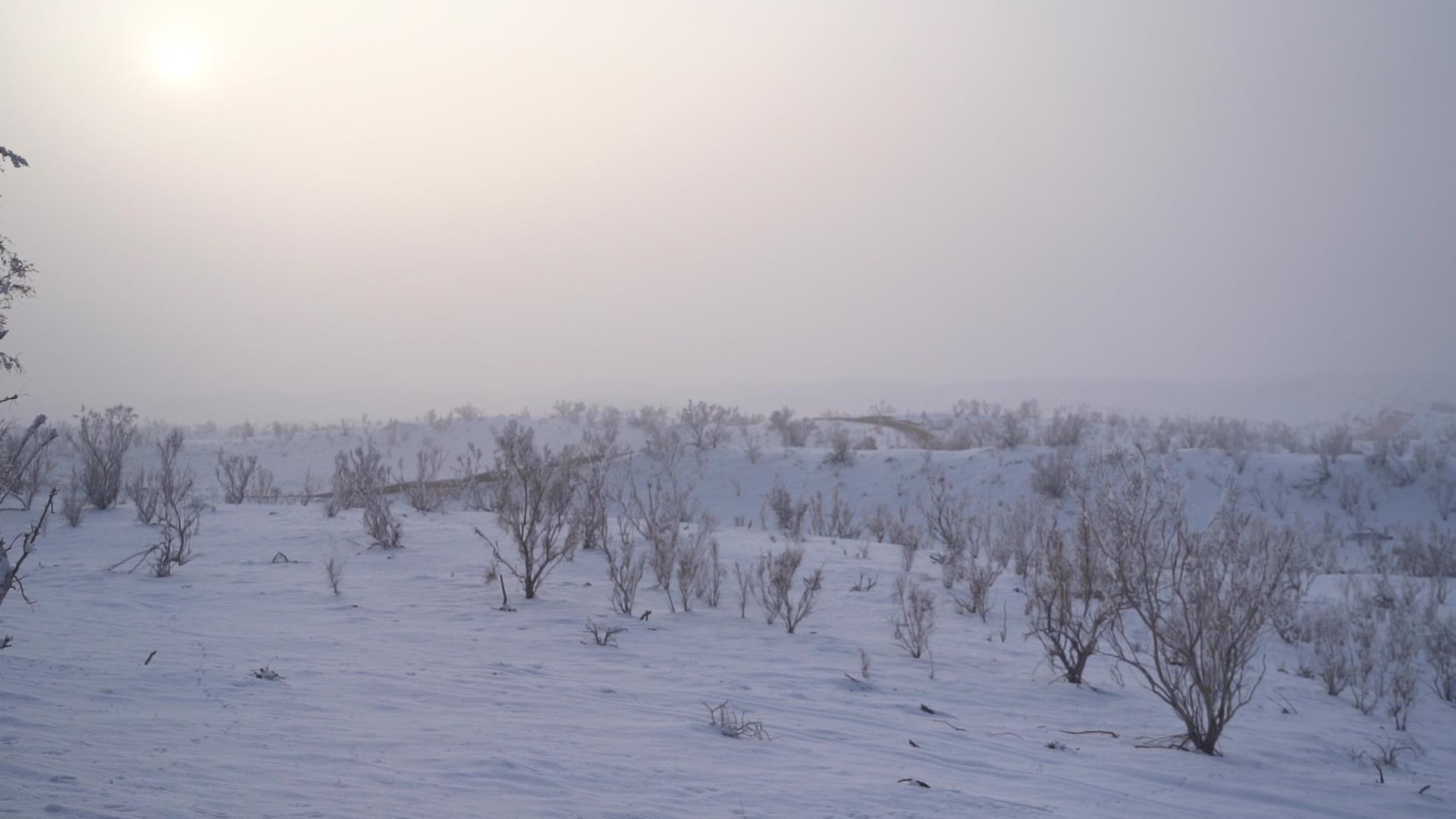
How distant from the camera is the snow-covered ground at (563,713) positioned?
13.3ft

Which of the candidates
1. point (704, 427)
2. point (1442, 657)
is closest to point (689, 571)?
point (1442, 657)

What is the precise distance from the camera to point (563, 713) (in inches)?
214

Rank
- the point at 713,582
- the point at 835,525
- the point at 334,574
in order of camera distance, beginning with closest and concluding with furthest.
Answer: the point at 334,574, the point at 713,582, the point at 835,525

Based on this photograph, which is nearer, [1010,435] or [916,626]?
[916,626]

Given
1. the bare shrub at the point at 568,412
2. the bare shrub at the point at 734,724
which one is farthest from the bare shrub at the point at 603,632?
the bare shrub at the point at 568,412

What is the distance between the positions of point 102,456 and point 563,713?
12.0 metres

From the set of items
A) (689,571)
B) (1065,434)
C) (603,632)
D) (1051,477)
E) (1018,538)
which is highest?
(1065,434)

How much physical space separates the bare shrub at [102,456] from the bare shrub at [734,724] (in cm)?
1179

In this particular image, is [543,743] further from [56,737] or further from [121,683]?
[121,683]

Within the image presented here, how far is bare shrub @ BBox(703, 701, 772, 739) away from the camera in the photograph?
5211mm

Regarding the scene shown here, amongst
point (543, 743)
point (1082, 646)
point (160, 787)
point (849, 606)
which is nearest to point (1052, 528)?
point (1082, 646)

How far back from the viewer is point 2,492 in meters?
4.41

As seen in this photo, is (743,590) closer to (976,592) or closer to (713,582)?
(713,582)

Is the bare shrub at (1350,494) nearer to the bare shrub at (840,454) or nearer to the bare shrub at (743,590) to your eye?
the bare shrub at (840,454)
